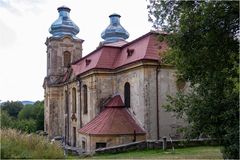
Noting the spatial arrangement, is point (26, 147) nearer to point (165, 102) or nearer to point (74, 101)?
point (165, 102)

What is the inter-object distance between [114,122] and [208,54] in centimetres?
1264

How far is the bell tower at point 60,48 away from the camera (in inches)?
1663

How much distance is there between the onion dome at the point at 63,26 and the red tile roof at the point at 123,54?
874cm

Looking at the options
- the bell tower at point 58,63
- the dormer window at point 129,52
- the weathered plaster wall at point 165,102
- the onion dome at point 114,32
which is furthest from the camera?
the onion dome at point 114,32

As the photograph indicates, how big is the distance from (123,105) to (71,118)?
404 inches

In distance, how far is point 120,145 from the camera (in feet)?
77.4

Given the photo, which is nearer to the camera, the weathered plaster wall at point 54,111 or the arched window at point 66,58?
the weathered plaster wall at point 54,111

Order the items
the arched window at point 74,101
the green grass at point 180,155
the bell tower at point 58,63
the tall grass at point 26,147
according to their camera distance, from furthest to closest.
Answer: the bell tower at point 58,63
the arched window at point 74,101
the green grass at point 180,155
the tall grass at point 26,147

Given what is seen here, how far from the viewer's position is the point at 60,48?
1671 inches

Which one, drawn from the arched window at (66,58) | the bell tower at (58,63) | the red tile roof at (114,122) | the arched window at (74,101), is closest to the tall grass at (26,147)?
the red tile roof at (114,122)

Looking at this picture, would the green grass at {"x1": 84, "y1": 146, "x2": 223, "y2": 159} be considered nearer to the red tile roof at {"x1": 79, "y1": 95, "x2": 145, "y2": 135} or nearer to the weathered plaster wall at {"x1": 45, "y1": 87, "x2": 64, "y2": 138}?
the red tile roof at {"x1": 79, "y1": 95, "x2": 145, "y2": 135}

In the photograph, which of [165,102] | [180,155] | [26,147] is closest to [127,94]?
[165,102]

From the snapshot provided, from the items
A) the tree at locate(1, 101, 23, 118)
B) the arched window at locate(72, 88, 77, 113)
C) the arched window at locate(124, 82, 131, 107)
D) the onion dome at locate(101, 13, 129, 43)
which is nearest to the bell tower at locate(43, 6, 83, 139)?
the arched window at locate(72, 88, 77, 113)

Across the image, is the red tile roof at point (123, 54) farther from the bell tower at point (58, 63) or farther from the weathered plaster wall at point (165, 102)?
the bell tower at point (58, 63)
